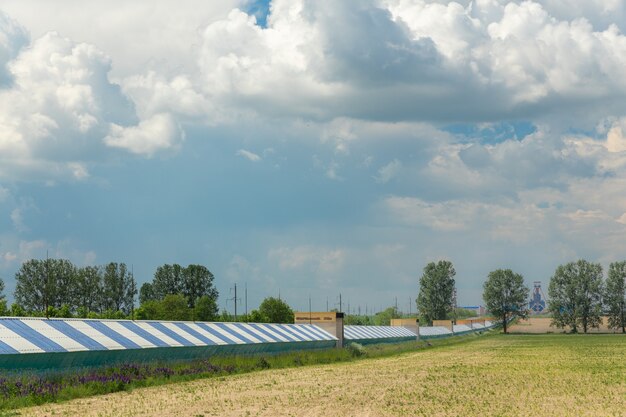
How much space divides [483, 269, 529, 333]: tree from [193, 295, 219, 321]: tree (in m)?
69.5

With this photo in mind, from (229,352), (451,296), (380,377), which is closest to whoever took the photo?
(380,377)

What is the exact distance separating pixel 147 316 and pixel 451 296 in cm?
8179

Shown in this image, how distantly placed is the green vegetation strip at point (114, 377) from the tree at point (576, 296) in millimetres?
129430

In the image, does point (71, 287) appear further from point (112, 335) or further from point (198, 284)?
point (112, 335)

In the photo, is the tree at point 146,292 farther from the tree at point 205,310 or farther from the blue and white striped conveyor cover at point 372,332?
the blue and white striped conveyor cover at point 372,332

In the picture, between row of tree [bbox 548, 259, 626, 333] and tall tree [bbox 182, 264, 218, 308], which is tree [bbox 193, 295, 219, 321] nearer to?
tall tree [bbox 182, 264, 218, 308]

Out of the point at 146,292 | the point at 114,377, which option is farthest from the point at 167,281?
the point at 114,377

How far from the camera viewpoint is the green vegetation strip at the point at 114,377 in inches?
1211

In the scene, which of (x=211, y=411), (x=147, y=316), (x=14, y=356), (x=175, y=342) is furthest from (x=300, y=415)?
(x=147, y=316)

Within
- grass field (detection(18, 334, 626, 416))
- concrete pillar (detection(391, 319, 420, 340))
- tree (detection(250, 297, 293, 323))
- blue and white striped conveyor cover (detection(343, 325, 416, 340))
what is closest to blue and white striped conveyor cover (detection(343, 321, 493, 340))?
blue and white striped conveyor cover (detection(343, 325, 416, 340))

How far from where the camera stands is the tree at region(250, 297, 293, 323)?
428ft

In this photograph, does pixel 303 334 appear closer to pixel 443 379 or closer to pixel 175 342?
pixel 175 342

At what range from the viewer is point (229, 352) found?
53.4 meters

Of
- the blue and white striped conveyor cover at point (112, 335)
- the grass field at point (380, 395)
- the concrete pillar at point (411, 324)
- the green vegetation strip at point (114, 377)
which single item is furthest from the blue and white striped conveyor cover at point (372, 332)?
the grass field at point (380, 395)
